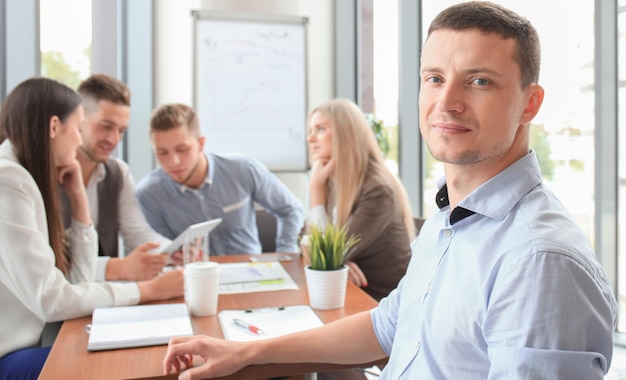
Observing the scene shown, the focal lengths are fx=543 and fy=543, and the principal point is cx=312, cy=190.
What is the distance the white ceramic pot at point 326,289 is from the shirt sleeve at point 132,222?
1.30 metres

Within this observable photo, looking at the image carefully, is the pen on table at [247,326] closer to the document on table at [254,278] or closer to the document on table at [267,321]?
the document on table at [267,321]

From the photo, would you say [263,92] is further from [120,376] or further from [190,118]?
[120,376]

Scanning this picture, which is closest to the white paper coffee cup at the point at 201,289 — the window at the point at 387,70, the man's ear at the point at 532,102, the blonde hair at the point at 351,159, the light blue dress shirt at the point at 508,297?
the light blue dress shirt at the point at 508,297

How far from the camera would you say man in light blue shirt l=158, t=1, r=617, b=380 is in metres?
0.76

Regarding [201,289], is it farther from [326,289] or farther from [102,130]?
[102,130]

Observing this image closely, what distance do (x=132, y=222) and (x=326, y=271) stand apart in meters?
1.48

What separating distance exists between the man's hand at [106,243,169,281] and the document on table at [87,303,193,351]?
39 cm

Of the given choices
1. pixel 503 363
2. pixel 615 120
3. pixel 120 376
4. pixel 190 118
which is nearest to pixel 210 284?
pixel 120 376

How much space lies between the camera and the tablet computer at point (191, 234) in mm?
1979

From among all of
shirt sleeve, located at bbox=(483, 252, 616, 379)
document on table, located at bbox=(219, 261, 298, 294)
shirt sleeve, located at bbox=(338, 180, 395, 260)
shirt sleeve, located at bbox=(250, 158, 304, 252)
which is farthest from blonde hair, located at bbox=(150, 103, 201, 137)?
shirt sleeve, located at bbox=(483, 252, 616, 379)

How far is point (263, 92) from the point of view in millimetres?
4387

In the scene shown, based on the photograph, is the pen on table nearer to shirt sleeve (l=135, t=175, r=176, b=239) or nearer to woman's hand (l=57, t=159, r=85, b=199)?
woman's hand (l=57, t=159, r=85, b=199)

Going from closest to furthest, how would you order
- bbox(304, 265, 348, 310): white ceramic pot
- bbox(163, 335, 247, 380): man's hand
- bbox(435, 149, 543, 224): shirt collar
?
bbox(435, 149, 543, 224): shirt collar < bbox(163, 335, 247, 380): man's hand < bbox(304, 265, 348, 310): white ceramic pot

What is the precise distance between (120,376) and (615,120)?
112 inches
